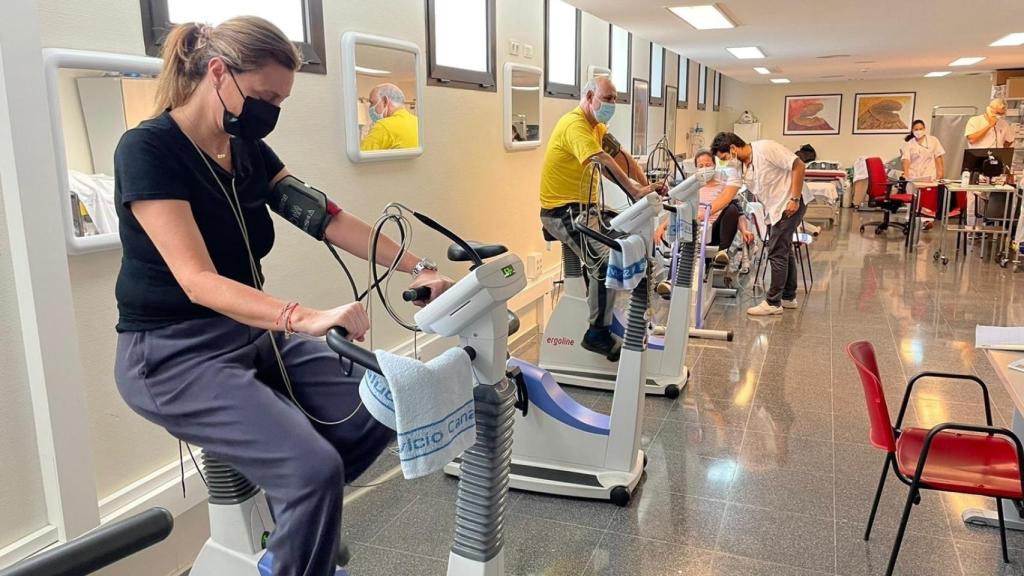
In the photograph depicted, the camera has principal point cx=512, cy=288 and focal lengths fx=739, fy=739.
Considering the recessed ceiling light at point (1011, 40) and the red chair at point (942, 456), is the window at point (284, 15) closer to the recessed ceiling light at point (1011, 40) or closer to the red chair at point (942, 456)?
the red chair at point (942, 456)

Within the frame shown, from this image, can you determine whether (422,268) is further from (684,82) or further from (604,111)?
(684,82)

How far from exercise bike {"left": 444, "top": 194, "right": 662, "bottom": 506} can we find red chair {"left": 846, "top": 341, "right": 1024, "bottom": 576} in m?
0.80

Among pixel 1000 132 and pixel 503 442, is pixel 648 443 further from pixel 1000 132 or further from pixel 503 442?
pixel 1000 132

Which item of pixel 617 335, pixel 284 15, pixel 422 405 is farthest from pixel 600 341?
pixel 422 405

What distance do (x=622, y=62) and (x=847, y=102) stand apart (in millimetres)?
10532

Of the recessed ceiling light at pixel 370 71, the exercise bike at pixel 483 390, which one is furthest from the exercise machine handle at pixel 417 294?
the recessed ceiling light at pixel 370 71

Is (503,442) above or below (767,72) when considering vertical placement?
below

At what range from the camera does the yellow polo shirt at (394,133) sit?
3375 millimetres

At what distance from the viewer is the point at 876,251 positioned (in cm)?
923

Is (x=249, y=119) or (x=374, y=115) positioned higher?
(x=374, y=115)

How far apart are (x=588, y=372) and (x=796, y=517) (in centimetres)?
172

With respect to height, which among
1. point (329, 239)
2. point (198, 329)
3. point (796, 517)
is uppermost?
point (329, 239)

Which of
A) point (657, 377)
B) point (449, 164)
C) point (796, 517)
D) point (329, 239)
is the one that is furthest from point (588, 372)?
point (329, 239)

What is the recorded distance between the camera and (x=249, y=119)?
1563 millimetres
